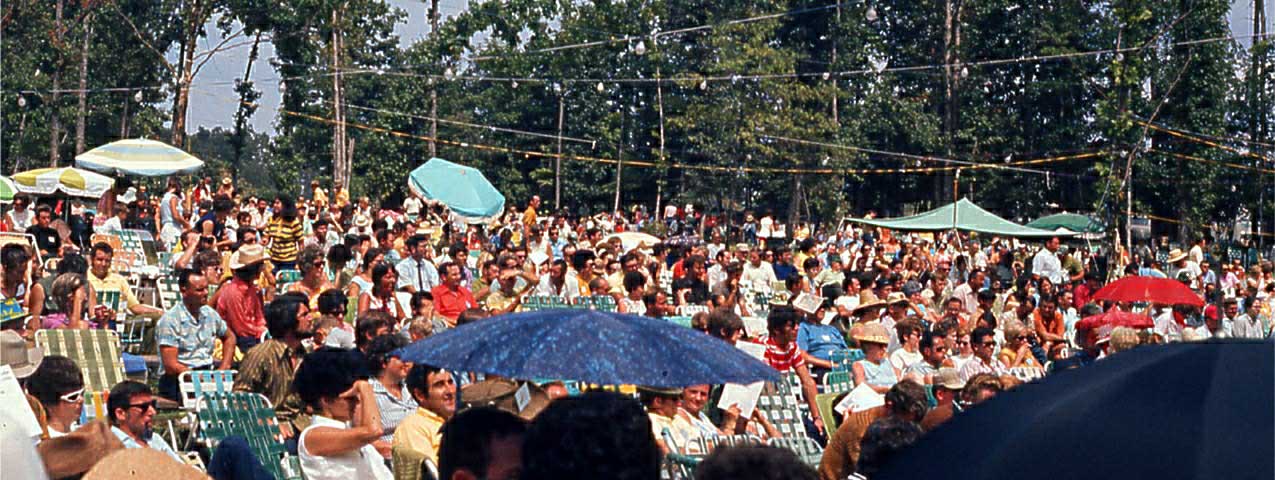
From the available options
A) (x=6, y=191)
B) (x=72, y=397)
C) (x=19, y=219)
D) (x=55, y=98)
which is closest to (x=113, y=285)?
(x=72, y=397)

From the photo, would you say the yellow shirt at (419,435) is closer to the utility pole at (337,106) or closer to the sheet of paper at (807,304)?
the sheet of paper at (807,304)

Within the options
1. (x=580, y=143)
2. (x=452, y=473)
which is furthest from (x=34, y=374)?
(x=580, y=143)

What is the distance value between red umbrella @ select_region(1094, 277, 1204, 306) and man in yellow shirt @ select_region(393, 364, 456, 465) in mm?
10658

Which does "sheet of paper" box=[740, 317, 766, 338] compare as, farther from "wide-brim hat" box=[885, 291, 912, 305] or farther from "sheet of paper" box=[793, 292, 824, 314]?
"wide-brim hat" box=[885, 291, 912, 305]

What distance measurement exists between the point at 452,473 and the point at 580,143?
174ft

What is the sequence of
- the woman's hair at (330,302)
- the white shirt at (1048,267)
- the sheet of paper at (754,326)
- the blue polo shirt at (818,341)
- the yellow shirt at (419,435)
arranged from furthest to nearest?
the white shirt at (1048,267) → the sheet of paper at (754,326) → the blue polo shirt at (818,341) → the woman's hair at (330,302) → the yellow shirt at (419,435)

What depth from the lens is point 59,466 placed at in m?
3.26

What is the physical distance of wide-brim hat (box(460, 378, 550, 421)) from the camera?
18.0ft

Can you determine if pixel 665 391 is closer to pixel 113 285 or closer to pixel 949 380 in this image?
pixel 949 380

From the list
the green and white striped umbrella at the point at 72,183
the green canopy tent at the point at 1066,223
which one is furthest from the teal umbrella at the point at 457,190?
the green canopy tent at the point at 1066,223

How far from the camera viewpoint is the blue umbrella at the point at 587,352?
5.47 m

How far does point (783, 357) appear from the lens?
31.5 ft

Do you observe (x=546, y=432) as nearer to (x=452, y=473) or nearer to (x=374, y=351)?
(x=452, y=473)

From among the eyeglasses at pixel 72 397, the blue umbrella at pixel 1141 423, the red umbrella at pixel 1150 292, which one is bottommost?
the red umbrella at pixel 1150 292
